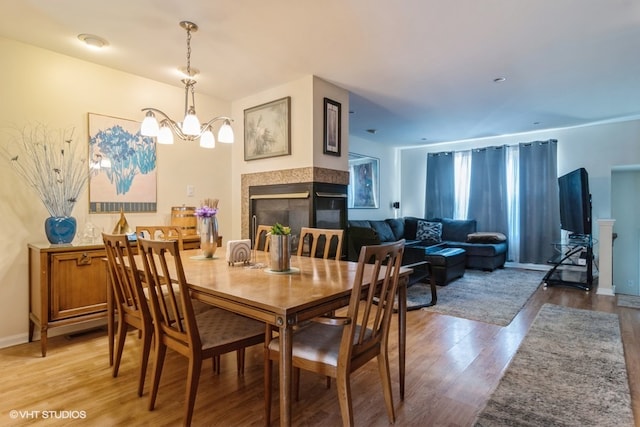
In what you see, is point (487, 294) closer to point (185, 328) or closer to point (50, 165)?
point (185, 328)

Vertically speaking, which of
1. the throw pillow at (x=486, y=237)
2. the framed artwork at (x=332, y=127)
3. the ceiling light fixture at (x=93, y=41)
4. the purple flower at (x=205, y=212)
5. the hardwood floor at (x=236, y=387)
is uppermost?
the ceiling light fixture at (x=93, y=41)

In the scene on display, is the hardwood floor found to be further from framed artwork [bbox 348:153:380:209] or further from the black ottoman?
framed artwork [bbox 348:153:380:209]

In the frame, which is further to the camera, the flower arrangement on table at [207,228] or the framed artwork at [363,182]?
the framed artwork at [363,182]

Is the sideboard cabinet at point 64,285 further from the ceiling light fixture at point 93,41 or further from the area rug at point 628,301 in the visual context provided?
the area rug at point 628,301

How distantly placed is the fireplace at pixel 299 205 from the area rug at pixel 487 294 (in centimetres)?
134

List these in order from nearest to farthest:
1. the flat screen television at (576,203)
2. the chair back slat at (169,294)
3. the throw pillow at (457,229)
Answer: the chair back slat at (169,294), the flat screen television at (576,203), the throw pillow at (457,229)

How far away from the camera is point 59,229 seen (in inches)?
110

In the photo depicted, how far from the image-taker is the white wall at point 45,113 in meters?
2.78

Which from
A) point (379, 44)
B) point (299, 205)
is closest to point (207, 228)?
point (299, 205)

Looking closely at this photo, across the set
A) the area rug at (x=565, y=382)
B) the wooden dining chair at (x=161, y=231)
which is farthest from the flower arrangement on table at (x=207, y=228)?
the area rug at (x=565, y=382)

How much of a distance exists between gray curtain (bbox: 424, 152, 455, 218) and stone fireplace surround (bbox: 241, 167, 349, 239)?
366 cm

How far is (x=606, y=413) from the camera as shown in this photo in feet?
6.05

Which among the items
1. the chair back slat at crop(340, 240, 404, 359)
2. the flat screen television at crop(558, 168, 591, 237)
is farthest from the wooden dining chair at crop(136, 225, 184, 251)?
the flat screen television at crop(558, 168, 591, 237)

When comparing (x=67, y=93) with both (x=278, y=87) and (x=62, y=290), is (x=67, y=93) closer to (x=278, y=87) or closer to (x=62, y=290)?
(x=62, y=290)
